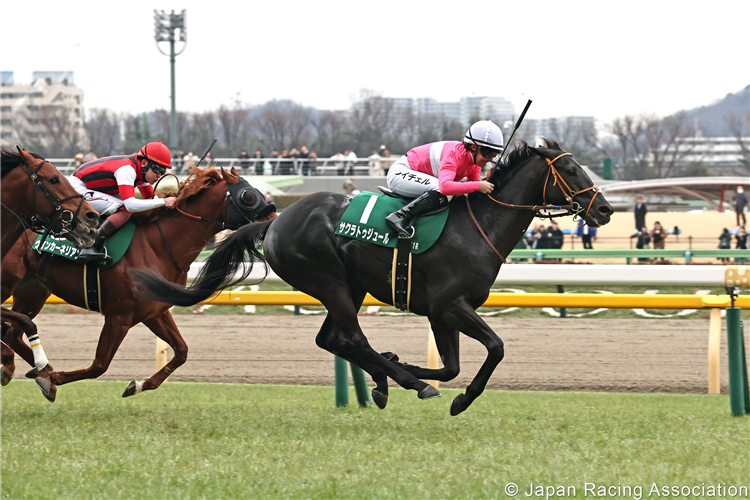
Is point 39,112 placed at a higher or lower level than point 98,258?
higher

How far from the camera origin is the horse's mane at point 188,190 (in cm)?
590

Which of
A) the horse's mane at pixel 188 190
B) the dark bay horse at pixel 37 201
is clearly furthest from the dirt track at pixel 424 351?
the dark bay horse at pixel 37 201

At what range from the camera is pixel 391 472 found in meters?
3.78

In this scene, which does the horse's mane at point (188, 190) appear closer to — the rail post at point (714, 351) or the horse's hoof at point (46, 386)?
the horse's hoof at point (46, 386)

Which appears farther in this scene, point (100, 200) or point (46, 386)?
point (100, 200)

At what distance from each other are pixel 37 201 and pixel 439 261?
2350 millimetres

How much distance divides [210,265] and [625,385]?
11.4ft

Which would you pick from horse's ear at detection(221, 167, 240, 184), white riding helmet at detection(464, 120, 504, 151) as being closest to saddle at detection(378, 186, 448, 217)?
white riding helmet at detection(464, 120, 504, 151)

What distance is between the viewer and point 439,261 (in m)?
5.03

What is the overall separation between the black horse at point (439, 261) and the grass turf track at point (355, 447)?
0.42 metres

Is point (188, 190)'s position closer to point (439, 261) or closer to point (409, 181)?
point (409, 181)

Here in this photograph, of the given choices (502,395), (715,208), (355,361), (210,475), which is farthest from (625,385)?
(715,208)

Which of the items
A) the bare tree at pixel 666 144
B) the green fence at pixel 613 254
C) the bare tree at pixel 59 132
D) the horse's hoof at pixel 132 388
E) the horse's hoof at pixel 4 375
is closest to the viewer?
the horse's hoof at pixel 4 375

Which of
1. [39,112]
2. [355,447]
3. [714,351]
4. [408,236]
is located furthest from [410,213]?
[39,112]
